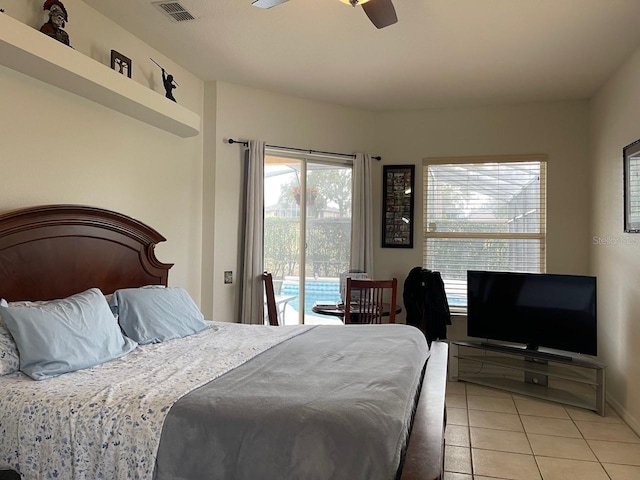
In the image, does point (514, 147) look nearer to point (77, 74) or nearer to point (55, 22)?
point (77, 74)

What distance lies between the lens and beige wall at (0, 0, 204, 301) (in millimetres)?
2572

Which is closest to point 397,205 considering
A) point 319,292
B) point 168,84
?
point 319,292

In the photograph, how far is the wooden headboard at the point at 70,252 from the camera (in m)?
2.43

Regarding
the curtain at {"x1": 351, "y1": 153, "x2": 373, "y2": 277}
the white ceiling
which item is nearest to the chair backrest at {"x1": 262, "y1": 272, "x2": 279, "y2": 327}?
the curtain at {"x1": 351, "y1": 153, "x2": 373, "y2": 277}

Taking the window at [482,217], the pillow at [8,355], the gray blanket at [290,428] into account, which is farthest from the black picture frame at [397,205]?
the pillow at [8,355]

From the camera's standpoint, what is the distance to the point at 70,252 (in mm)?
2750

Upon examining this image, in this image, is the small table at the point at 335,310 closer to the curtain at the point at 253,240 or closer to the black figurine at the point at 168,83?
the curtain at the point at 253,240

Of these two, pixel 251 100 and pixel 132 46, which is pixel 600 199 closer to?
pixel 251 100

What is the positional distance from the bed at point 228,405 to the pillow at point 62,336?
6 cm

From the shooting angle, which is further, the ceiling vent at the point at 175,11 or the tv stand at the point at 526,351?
the tv stand at the point at 526,351

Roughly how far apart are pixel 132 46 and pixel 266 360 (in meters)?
2.46

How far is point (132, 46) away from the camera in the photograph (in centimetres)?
339

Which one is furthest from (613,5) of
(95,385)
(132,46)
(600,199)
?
(95,385)

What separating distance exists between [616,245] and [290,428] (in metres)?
3.44
